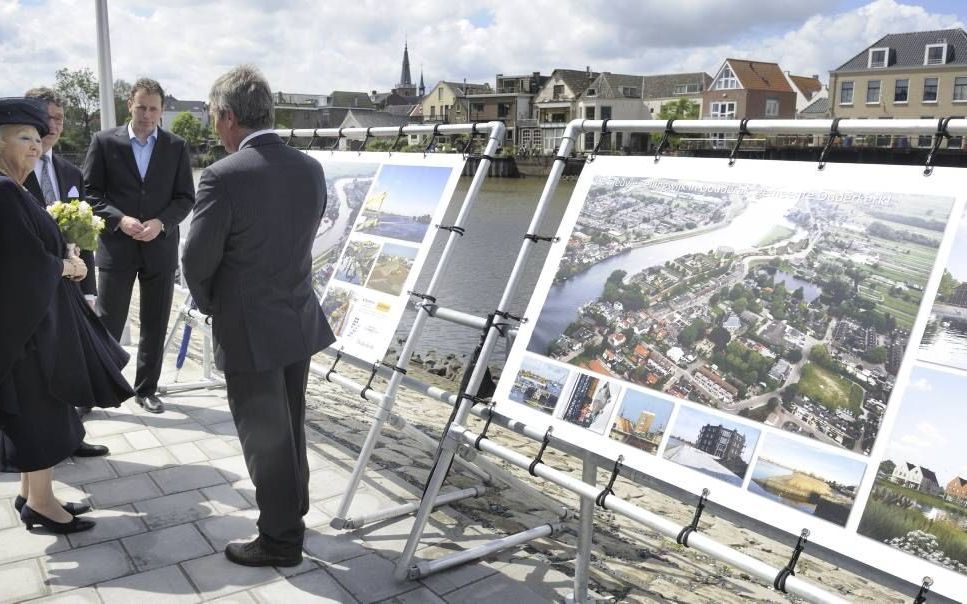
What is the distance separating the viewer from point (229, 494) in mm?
4109

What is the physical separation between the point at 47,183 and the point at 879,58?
58836 millimetres

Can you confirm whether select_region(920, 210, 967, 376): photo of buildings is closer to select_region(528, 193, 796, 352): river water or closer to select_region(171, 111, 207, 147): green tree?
select_region(528, 193, 796, 352): river water

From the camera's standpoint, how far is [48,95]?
15.1 ft

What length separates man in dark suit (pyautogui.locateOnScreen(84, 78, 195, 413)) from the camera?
5125 millimetres

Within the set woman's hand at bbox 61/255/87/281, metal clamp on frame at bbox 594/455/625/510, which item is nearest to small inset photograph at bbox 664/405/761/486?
metal clamp on frame at bbox 594/455/625/510

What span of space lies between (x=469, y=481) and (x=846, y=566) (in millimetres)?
2700

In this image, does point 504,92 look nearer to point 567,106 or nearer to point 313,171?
point 567,106

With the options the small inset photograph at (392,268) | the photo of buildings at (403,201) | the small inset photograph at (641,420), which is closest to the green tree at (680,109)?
the photo of buildings at (403,201)

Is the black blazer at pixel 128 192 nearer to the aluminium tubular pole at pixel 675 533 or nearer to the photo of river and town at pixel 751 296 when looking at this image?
the aluminium tubular pole at pixel 675 533

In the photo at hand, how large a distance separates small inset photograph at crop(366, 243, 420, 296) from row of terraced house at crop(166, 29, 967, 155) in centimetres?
3710

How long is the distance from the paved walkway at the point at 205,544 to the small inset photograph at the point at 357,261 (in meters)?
1.12

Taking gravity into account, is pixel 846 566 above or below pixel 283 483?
above

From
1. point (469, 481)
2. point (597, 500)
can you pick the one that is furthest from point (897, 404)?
point (469, 481)

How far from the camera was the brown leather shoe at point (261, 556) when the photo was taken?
11.0ft
